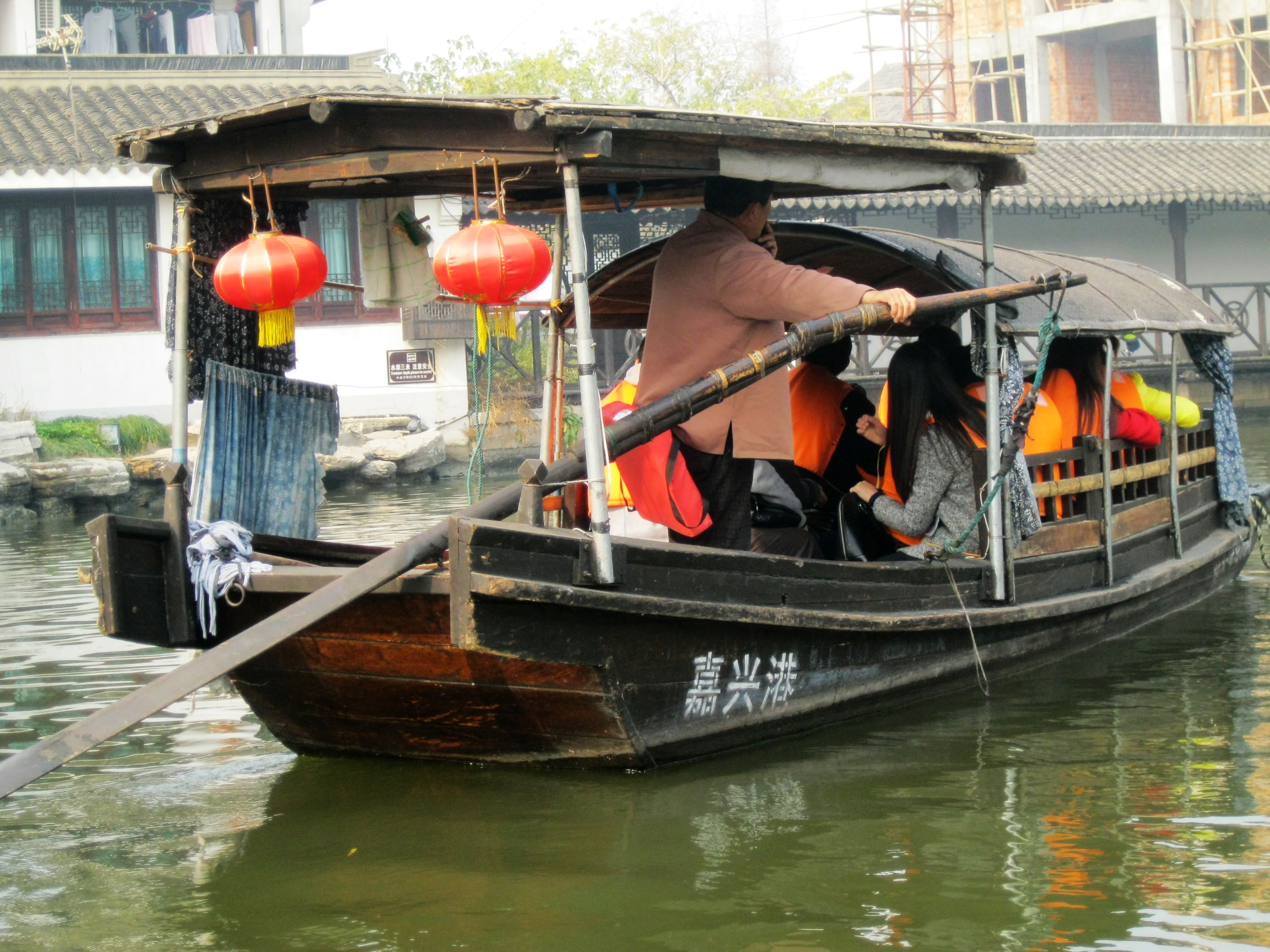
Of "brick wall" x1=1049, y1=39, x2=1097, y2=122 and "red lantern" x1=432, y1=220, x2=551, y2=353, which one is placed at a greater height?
"brick wall" x1=1049, y1=39, x2=1097, y2=122

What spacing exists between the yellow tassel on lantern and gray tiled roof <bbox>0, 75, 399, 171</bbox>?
1032 cm

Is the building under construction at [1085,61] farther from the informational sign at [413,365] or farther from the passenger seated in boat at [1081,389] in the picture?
the passenger seated in boat at [1081,389]

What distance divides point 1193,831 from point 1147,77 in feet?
80.5

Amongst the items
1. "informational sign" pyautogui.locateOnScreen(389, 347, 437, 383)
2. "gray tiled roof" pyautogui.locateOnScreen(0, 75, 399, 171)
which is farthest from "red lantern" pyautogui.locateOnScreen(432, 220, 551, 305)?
"informational sign" pyautogui.locateOnScreen(389, 347, 437, 383)

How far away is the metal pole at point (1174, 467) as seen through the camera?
6.70 m

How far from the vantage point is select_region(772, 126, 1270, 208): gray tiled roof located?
56.9 ft

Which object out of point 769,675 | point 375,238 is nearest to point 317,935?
point 769,675

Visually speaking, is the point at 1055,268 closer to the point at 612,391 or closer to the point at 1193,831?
the point at 612,391

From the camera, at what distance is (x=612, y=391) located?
6039 millimetres

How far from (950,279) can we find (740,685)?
184 centimetres

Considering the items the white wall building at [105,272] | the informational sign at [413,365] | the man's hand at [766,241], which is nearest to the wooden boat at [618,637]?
the man's hand at [766,241]

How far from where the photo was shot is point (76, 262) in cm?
1545

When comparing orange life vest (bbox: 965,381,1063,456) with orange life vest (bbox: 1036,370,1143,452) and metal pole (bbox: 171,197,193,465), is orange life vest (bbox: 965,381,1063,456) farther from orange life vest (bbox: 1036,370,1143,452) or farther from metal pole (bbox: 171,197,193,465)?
metal pole (bbox: 171,197,193,465)

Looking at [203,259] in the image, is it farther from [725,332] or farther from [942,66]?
[942,66]
